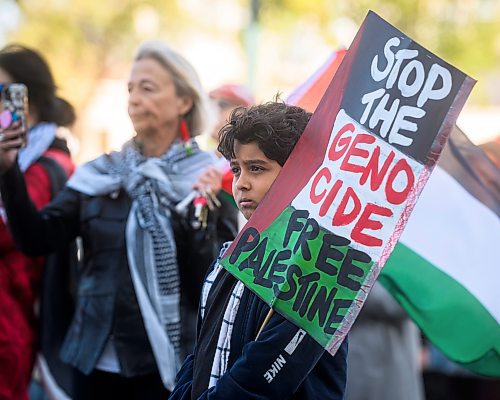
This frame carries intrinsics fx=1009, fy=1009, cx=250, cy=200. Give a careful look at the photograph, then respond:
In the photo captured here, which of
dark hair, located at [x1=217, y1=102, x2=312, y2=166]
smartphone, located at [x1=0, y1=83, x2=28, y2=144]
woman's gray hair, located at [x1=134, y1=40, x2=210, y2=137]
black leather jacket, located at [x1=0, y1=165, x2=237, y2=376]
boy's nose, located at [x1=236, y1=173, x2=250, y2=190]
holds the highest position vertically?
woman's gray hair, located at [x1=134, y1=40, x2=210, y2=137]

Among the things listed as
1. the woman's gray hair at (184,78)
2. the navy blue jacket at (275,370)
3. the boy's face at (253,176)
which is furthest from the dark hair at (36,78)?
the navy blue jacket at (275,370)

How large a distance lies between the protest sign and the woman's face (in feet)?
5.81

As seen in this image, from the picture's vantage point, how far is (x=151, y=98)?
4.20 metres

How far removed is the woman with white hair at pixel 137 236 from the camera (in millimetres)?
3908

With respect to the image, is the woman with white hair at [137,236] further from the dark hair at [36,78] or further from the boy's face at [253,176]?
the boy's face at [253,176]

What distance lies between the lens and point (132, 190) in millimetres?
4102

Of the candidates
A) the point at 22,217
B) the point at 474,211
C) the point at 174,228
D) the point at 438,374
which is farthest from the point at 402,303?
the point at 438,374

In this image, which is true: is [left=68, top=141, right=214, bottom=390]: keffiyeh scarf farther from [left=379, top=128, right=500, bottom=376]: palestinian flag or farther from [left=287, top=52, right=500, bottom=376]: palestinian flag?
[left=379, top=128, right=500, bottom=376]: palestinian flag

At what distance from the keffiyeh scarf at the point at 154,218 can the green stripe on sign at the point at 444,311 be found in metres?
0.87

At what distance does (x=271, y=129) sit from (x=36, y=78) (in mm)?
2534

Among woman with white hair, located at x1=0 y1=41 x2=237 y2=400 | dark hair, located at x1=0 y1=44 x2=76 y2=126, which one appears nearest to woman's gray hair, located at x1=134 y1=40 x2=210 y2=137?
woman with white hair, located at x1=0 y1=41 x2=237 y2=400

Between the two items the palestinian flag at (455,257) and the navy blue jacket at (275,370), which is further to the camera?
the palestinian flag at (455,257)

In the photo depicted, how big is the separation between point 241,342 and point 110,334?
4.88 ft

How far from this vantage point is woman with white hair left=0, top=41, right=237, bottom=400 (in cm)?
391
